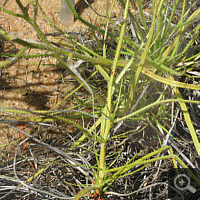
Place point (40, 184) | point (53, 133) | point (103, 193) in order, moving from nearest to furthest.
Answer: point (103, 193), point (40, 184), point (53, 133)

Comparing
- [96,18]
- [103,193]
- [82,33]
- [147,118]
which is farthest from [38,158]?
[96,18]

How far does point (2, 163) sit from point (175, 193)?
2.02ft

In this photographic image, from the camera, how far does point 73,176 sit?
640 mm

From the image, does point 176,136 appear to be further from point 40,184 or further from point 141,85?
point 40,184

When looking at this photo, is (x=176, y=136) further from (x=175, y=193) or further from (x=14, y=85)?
(x=14, y=85)

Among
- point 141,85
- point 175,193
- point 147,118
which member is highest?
point 141,85

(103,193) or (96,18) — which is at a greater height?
(96,18)

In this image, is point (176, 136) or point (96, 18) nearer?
point (176, 136)

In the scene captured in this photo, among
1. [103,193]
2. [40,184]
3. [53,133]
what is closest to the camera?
[103,193]

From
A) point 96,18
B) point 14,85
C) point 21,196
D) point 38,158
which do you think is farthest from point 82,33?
point 21,196

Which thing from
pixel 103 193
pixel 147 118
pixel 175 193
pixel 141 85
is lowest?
pixel 175 193

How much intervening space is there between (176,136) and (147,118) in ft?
0.41

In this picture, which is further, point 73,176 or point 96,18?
point 96,18

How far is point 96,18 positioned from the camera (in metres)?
0.87
